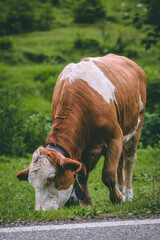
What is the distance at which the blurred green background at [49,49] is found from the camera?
8.55m

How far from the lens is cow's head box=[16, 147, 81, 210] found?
3.76 metres

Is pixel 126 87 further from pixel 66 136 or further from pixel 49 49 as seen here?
pixel 49 49

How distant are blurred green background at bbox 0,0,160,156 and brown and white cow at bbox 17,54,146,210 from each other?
4.89 ft

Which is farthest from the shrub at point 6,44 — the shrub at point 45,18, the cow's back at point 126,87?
the cow's back at point 126,87

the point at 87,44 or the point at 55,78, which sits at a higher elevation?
the point at 55,78

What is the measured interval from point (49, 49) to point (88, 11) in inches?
209

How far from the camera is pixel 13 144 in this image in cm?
832

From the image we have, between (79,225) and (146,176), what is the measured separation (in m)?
3.52

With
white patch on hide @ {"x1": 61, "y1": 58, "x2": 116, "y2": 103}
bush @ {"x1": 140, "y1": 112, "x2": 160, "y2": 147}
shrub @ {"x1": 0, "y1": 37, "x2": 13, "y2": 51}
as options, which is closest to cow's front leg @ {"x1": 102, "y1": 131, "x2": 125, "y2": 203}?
white patch on hide @ {"x1": 61, "y1": 58, "x2": 116, "y2": 103}

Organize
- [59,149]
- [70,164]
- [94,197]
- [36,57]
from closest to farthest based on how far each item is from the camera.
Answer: [70,164] < [59,149] < [94,197] < [36,57]

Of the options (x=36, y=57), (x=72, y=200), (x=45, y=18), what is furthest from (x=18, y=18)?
(x=72, y=200)

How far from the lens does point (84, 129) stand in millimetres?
4301

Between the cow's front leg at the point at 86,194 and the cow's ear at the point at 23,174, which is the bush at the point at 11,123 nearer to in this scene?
the cow's front leg at the point at 86,194

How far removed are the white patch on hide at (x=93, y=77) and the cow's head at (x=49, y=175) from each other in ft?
3.60
